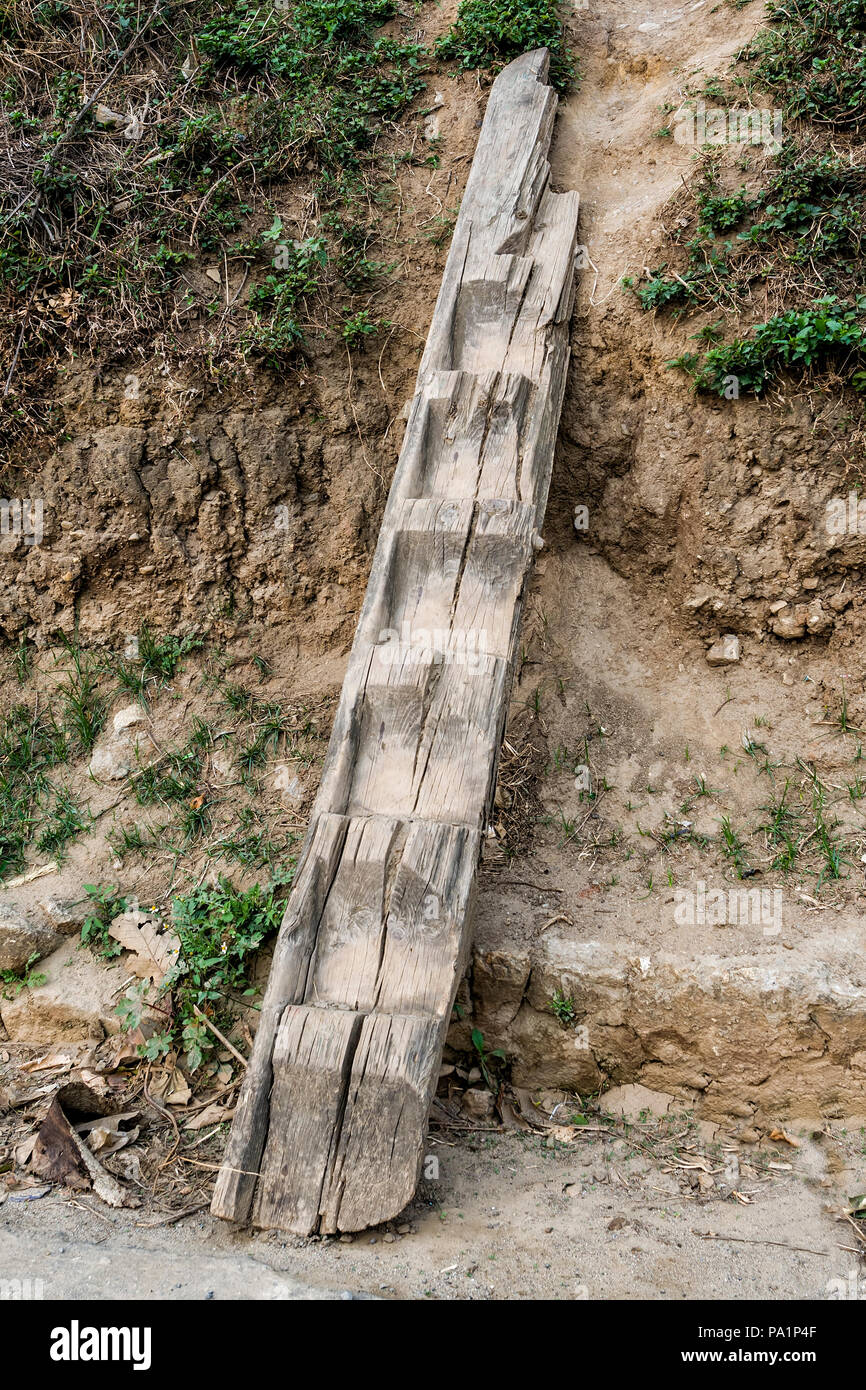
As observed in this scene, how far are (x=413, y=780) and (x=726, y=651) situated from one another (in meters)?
1.83

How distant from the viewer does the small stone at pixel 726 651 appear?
413 centimetres

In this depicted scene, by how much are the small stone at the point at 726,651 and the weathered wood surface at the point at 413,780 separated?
44.6 inches

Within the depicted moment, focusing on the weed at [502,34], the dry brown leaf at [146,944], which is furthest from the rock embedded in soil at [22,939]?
the weed at [502,34]

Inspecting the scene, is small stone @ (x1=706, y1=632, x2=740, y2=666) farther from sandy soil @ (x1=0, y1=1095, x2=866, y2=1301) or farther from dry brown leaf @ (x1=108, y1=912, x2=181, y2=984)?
dry brown leaf @ (x1=108, y1=912, x2=181, y2=984)

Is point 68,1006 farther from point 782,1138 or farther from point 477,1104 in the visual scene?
point 782,1138

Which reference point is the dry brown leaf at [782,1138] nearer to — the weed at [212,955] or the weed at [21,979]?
the weed at [212,955]

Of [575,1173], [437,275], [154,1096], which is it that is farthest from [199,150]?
[575,1173]

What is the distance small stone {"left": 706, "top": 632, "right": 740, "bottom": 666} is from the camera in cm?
413

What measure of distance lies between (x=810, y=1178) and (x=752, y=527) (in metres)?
2.49

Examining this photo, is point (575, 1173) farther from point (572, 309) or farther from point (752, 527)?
point (572, 309)

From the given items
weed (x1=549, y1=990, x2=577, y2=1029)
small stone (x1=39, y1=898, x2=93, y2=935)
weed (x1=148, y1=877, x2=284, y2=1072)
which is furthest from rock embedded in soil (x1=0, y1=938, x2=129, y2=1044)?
weed (x1=549, y1=990, x2=577, y2=1029)

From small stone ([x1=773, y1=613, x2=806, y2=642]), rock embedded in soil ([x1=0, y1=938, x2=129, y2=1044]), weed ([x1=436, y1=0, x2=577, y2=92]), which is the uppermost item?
weed ([x1=436, y1=0, x2=577, y2=92])

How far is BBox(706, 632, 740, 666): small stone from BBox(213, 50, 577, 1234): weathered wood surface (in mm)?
1134

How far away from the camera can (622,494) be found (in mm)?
4336
